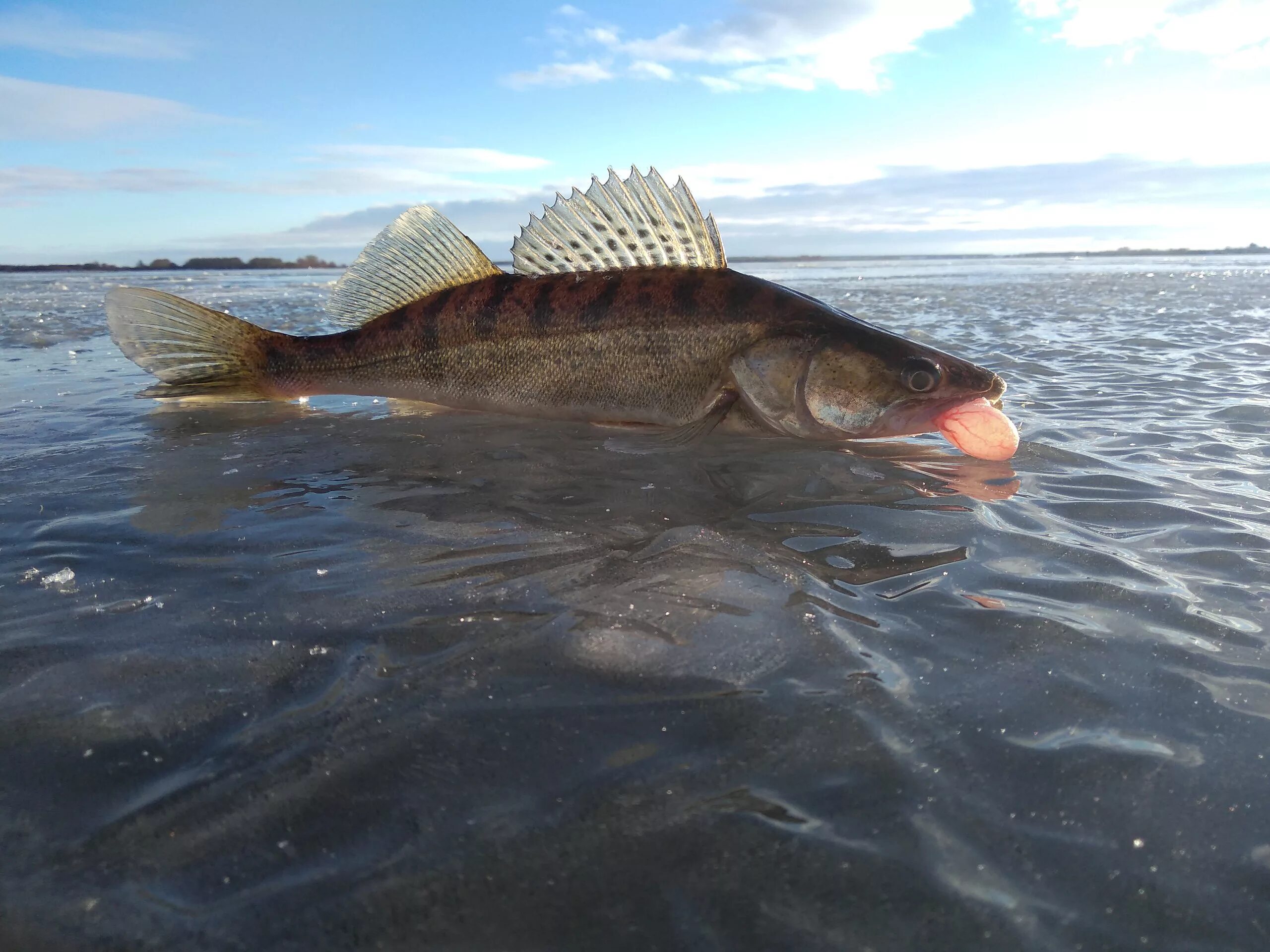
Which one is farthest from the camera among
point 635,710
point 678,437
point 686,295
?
point 686,295

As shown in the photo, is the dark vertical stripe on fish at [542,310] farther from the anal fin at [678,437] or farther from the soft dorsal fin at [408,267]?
the anal fin at [678,437]

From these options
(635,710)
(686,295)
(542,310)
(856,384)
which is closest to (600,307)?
(542,310)

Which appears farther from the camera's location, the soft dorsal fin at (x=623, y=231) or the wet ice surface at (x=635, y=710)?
the soft dorsal fin at (x=623, y=231)

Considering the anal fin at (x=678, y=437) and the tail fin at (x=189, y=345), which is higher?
the tail fin at (x=189, y=345)

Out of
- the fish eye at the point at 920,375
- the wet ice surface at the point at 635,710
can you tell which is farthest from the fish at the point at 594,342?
the wet ice surface at the point at 635,710

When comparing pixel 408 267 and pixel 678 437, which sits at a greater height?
pixel 408 267

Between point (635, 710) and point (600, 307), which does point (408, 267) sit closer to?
point (600, 307)
